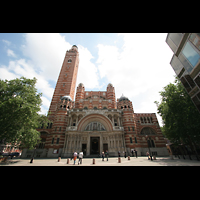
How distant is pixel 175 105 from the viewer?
1758 cm

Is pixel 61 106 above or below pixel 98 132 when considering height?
above

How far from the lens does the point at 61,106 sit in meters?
29.8

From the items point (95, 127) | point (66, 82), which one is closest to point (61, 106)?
point (95, 127)

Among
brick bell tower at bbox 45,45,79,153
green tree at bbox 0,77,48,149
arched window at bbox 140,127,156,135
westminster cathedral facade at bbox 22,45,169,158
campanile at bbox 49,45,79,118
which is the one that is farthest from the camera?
campanile at bbox 49,45,79,118

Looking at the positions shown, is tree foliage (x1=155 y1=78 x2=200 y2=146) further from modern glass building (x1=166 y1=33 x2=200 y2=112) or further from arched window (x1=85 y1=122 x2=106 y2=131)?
arched window (x1=85 y1=122 x2=106 y2=131)

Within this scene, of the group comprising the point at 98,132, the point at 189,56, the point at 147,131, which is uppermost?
the point at 189,56

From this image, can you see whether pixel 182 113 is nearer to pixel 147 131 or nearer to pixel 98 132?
pixel 147 131

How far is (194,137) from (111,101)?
23099mm

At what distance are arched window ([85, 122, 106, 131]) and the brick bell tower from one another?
6.33 meters

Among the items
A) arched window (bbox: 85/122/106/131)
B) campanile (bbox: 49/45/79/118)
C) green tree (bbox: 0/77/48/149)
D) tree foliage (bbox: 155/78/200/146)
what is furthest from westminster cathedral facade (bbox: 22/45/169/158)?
tree foliage (bbox: 155/78/200/146)

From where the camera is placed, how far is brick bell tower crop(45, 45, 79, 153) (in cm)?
2476

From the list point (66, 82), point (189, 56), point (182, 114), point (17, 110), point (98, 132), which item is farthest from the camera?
point (66, 82)

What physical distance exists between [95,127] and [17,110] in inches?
696
